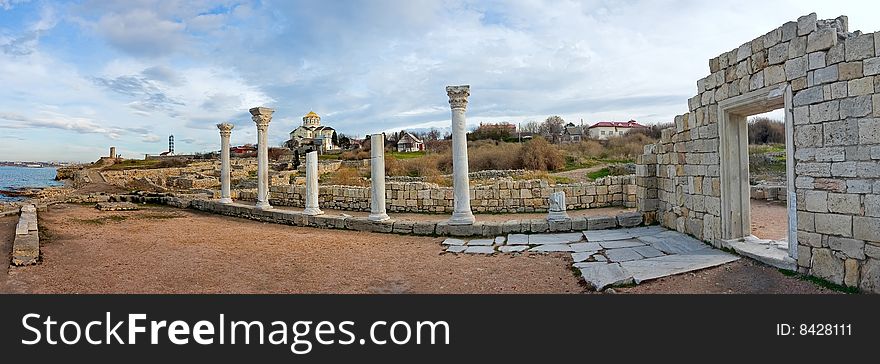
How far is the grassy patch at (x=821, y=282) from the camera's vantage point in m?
5.79

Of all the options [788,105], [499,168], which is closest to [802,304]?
[788,105]

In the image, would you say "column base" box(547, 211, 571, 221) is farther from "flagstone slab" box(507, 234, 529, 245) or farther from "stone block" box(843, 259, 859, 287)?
"stone block" box(843, 259, 859, 287)

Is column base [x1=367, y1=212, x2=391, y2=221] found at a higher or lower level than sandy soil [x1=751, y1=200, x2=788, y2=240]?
higher

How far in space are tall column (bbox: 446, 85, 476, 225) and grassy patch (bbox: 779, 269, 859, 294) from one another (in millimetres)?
6397

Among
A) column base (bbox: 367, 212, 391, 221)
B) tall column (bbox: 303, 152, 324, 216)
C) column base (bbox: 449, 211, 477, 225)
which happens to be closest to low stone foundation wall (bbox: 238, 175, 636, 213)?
tall column (bbox: 303, 152, 324, 216)

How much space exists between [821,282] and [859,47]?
10.1ft

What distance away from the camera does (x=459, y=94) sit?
441 inches

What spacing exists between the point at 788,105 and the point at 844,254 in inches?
84.8

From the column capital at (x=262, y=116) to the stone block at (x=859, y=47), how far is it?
1520 cm

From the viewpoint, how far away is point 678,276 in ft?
21.6

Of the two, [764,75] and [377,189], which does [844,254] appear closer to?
[764,75]

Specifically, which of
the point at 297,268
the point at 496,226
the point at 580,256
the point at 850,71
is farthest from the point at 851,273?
the point at 297,268

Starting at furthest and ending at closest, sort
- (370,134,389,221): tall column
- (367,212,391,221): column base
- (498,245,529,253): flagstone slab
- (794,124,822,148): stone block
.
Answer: (370,134,389,221): tall column → (367,212,391,221): column base → (498,245,529,253): flagstone slab → (794,124,822,148): stone block

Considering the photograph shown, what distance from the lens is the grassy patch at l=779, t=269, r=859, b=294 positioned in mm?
5788
